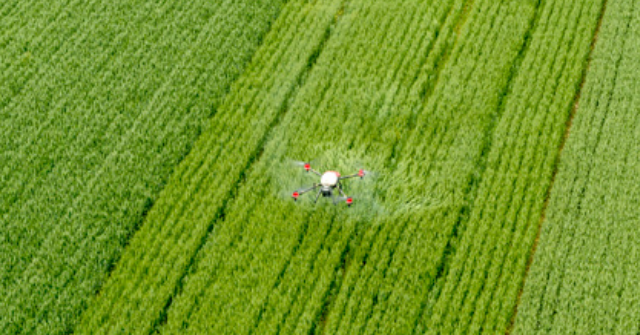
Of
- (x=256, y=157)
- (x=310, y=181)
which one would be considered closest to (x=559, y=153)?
(x=310, y=181)

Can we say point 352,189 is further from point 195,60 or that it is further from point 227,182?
point 195,60

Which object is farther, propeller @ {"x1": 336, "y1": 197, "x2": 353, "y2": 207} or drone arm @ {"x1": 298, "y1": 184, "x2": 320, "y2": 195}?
drone arm @ {"x1": 298, "y1": 184, "x2": 320, "y2": 195}

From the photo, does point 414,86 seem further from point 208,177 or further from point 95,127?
point 95,127

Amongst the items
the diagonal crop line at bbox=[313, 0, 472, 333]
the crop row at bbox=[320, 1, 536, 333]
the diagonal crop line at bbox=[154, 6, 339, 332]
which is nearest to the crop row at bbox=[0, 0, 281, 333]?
the diagonal crop line at bbox=[154, 6, 339, 332]

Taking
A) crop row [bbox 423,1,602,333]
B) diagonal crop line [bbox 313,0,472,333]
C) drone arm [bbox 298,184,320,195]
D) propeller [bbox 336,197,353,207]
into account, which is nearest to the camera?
crop row [bbox 423,1,602,333]

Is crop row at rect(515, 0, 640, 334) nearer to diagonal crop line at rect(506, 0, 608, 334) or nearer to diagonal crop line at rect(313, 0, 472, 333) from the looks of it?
diagonal crop line at rect(506, 0, 608, 334)

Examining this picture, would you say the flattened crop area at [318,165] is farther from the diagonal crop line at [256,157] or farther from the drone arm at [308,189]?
the drone arm at [308,189]

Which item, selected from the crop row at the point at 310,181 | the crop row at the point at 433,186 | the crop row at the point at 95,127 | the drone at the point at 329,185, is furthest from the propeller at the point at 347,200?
the crop row at the point at 95,127

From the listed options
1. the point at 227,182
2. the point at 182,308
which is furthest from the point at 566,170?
the point at 182,308
